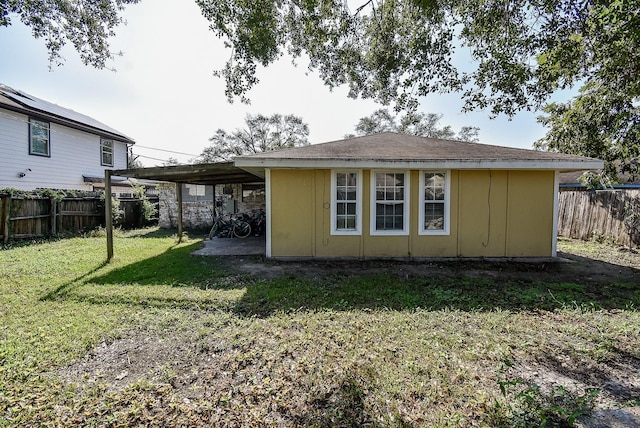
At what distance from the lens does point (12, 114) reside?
10.6 meters

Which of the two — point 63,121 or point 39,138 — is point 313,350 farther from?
point 63,121

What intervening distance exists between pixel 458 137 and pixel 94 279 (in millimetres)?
35048

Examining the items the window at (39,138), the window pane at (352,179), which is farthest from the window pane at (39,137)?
the window pane at (352,179)

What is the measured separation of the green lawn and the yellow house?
60.5 inches

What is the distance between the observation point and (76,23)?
5812mm

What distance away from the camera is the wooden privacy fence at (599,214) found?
27.9 ft

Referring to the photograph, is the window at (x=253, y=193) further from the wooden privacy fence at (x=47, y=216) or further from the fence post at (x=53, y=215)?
the fence post at (x=53, y=215)

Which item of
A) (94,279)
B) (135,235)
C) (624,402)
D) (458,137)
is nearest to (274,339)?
(624,402)

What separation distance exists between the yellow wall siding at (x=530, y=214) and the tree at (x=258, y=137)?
24.9m

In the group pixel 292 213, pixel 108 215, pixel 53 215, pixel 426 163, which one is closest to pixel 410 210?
pixel 426 163

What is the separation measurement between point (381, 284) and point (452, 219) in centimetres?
286

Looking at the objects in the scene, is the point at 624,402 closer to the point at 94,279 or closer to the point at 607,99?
the point at 94,279

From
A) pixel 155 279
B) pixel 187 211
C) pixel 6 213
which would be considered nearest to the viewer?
pixel 155 279

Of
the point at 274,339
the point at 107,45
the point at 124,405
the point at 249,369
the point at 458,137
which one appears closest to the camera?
the point at 124,405
